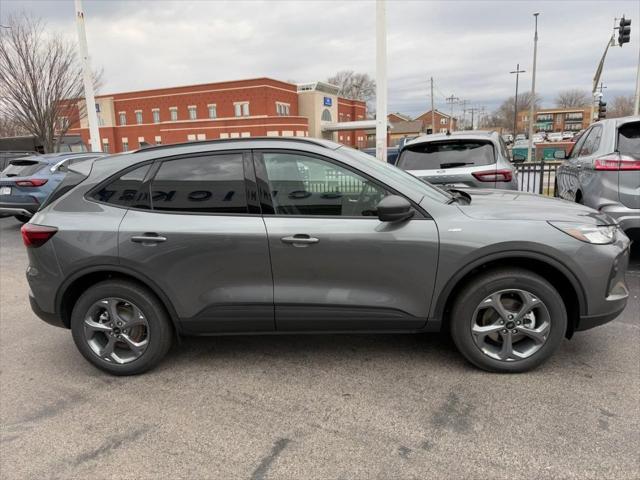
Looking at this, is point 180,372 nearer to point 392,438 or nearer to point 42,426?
point 42,426

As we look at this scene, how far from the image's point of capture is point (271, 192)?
3287 millimetres

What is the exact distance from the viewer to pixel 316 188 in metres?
3.28

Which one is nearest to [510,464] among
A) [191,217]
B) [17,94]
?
[191,217]

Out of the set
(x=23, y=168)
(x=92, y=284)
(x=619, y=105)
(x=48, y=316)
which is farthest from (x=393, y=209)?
(x=619, y=105)

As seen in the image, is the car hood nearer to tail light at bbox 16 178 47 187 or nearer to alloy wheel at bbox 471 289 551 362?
alloy wheel at bbox 471 289 551 362

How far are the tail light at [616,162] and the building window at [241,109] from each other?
4440cm

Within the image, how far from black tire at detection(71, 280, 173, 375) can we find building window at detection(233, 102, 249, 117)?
45.7m

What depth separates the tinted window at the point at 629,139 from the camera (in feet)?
17.2

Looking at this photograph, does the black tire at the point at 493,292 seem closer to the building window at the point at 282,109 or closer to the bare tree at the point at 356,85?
the building window at the point at 282,109

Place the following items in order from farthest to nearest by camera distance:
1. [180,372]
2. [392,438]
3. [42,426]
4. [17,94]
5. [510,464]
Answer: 1. [17,94]
2. [180,372]
3. [42,426]
4. [392,438]
5. [510,464]

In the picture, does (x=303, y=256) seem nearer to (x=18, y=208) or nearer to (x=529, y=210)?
(x=529, y=210)

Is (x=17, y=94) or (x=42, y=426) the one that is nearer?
(x=42, y=426)

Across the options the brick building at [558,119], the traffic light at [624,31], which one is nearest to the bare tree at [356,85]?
the brick building at [558,119]

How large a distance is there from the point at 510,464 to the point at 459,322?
995 millimetres
